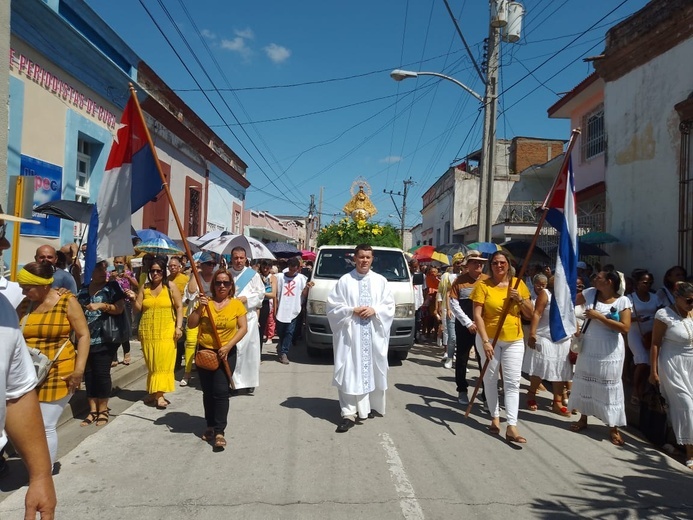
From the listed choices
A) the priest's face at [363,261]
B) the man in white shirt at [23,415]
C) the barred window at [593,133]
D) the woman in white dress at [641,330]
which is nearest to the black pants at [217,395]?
the priest's face at [363,261]

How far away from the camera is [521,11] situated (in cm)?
1296

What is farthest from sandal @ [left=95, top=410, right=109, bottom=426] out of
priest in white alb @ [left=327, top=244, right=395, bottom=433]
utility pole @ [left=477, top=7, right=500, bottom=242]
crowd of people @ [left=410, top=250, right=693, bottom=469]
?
utility pole @ [left=477, top=7, right=500, bottom=242]

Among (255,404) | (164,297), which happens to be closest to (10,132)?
(164,297)

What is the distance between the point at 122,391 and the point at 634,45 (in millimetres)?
11102

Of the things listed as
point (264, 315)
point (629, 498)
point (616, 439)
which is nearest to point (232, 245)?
point (264, 315)

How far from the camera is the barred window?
45.2 ft

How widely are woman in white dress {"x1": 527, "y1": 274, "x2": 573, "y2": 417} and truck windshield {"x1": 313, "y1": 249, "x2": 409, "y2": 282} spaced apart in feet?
10.5

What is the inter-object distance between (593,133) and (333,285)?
30.5ft

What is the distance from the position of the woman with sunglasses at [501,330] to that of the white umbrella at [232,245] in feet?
17.6

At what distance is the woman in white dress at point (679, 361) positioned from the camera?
5113 mm

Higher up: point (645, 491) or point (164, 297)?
point (164, 297)

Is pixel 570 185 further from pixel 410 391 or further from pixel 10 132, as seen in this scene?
pixel 10 132

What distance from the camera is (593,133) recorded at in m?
14.2

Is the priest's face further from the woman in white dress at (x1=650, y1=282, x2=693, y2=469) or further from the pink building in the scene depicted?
the pink building
